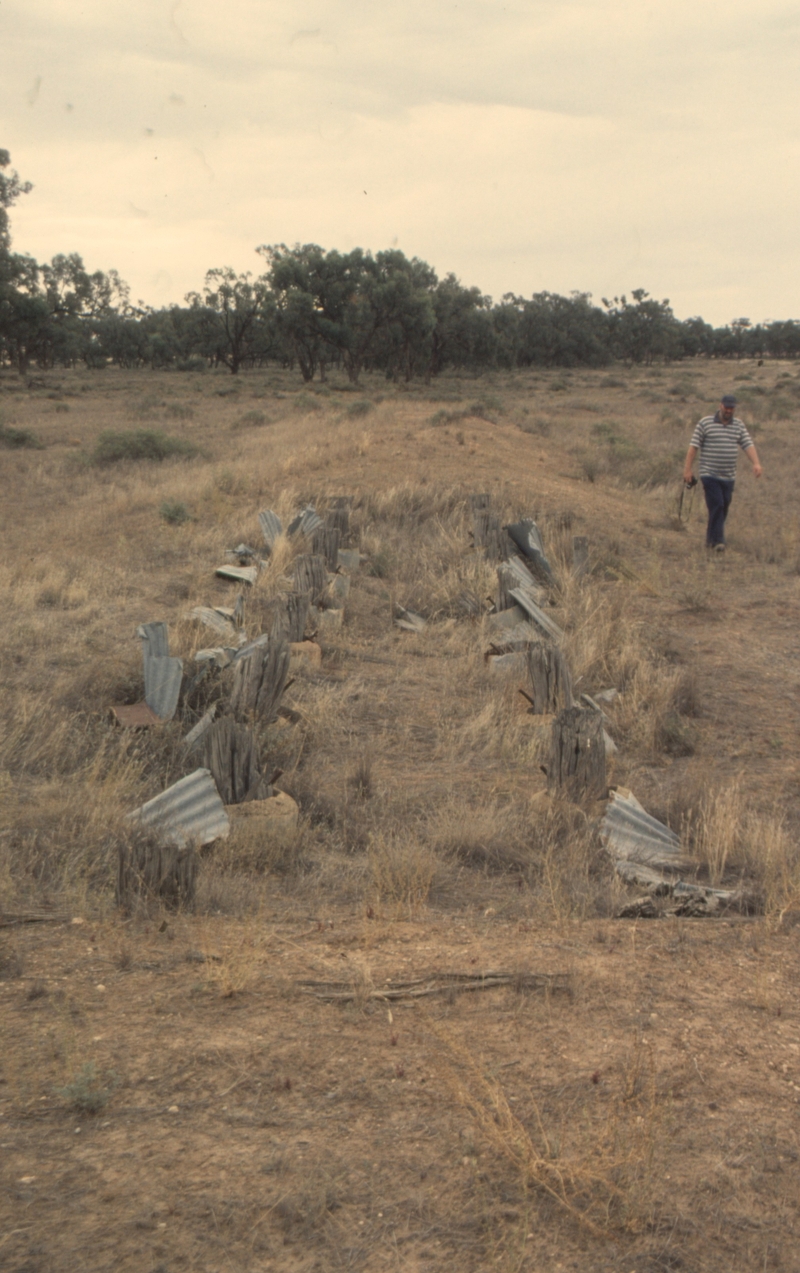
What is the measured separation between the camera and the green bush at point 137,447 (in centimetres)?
1917

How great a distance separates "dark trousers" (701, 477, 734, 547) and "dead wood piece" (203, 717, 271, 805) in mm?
8345

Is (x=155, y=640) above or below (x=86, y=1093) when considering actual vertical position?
above

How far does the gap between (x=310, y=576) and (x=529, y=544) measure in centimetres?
281

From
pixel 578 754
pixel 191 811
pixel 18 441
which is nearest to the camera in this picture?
pixel 191 811

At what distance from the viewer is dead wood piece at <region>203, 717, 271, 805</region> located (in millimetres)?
5066

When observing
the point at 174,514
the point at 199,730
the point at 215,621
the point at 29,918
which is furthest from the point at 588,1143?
the point at 174,514

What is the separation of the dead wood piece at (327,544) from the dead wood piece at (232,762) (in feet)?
19.2

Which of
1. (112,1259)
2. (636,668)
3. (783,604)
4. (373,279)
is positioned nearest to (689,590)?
(783,604)

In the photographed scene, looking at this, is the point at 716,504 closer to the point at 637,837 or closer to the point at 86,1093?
the point at 637,837

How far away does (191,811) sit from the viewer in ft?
15.9

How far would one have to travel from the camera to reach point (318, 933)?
12.5 ft

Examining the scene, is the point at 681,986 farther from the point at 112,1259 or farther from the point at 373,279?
the point at 373,279

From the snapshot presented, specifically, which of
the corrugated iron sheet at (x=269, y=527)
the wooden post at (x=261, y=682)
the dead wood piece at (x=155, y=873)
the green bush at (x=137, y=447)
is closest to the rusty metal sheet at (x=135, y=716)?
the wooden post at (x=261, y=682)

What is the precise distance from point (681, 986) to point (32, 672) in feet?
17.4
